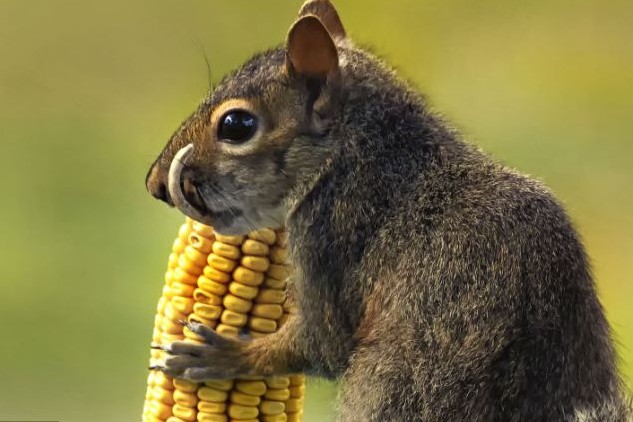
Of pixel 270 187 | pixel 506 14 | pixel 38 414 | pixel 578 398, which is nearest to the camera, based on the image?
pixel 578 398

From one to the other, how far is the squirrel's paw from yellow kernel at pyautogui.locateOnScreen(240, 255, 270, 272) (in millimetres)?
97

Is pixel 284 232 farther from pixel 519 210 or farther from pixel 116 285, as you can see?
pixel 116 285

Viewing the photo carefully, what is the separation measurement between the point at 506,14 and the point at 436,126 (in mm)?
2236

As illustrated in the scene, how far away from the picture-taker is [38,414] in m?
2.68

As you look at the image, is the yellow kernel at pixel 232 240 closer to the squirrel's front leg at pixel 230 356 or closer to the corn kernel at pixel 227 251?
the corn kernel at pixel 227 251

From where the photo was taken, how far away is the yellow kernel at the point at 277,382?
4.56ft

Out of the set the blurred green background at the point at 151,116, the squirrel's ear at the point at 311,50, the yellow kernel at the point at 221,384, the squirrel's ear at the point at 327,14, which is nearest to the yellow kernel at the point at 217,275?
the yellow kernel at the point at 221,384

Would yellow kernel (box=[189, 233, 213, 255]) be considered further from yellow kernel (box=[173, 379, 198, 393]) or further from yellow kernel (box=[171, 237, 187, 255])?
yellow kernel (box=[173, 379, 198, 393])

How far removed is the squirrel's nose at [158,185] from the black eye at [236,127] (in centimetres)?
9

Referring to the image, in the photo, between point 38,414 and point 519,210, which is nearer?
point 519,210

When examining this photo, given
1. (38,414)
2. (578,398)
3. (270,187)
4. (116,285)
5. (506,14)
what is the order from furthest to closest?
(506,14)
(116,285)
(38,414)
(270,187)
(578,398)

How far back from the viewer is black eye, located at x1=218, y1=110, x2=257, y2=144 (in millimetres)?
1325

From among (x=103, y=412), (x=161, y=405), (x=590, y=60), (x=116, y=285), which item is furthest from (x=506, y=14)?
(x=161, y=405)

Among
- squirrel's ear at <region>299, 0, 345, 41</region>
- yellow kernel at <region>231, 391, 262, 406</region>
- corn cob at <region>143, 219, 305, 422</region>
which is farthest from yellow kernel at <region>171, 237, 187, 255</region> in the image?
squirrel's ear at <region>299, 0, 345, 41</region>
